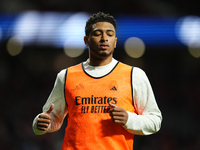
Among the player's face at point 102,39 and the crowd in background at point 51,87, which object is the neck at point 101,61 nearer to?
the player's face at point 102,39

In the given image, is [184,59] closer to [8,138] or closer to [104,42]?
[8,138]

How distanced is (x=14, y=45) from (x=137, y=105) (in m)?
5.81

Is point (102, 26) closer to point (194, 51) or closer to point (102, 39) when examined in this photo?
point (102, 39)

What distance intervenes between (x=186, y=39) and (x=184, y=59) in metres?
0.83

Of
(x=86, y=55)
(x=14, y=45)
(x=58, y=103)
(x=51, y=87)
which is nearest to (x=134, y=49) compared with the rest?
(x=86, y=55)

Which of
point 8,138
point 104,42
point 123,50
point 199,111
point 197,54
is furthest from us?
point 123,50

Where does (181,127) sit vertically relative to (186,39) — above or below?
below

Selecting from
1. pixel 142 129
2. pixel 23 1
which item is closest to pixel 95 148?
pixel 142 129

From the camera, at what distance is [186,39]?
6.14 meters

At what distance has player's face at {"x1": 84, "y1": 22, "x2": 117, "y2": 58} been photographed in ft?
6.24

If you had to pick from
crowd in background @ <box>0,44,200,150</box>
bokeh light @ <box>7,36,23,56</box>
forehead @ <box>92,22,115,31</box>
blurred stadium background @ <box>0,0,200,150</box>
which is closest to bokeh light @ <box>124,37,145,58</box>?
blurred stadium background @ <box>0,0,200,150</box>

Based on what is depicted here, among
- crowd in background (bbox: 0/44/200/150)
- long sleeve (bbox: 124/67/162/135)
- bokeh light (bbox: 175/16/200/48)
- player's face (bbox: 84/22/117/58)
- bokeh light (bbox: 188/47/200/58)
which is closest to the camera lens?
long sleeve (bbox: 124/67/162/135)

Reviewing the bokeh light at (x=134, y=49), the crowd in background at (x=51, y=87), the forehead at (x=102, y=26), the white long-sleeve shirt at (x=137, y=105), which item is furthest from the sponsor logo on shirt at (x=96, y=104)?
the bokeh light at (x=134, y=49)

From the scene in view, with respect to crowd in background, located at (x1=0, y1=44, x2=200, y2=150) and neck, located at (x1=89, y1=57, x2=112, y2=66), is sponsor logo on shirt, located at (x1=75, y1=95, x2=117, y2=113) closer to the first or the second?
neck, located at (x1=89, y1=57, x2=112, y2=66)
